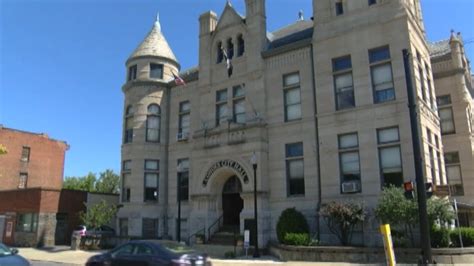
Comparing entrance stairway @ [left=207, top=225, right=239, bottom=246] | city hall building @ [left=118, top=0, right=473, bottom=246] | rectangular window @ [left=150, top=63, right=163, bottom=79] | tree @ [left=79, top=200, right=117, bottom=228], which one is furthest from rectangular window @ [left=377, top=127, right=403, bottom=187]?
tree @ [left=79, top=200, right=117, bottom=228]

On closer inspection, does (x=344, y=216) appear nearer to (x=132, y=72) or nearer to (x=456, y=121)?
(x=456, y=121)

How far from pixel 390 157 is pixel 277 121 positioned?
7381 mm

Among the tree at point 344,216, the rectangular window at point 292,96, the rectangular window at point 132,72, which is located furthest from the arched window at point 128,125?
the tree at point 344,216

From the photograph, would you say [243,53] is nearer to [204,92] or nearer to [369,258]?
[204,92]

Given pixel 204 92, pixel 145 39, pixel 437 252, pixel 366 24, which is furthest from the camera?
pixel 145 39

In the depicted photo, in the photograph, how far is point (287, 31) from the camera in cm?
3138

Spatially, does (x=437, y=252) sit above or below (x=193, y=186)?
below

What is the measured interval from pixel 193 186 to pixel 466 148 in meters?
18.6

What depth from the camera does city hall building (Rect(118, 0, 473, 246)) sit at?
2323 centimetres

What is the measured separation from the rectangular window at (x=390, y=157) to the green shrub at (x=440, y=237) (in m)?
3.56

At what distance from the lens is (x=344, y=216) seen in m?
21.5

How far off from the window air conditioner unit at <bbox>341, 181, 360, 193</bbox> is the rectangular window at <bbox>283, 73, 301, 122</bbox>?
17.4 ft

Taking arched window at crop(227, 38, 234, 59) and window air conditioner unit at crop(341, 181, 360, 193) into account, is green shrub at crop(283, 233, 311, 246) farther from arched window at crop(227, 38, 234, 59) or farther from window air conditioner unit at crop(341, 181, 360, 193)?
arched window at crop(227, 38, 234, 59)

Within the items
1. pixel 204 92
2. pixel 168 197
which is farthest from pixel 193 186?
pixel 204 92
